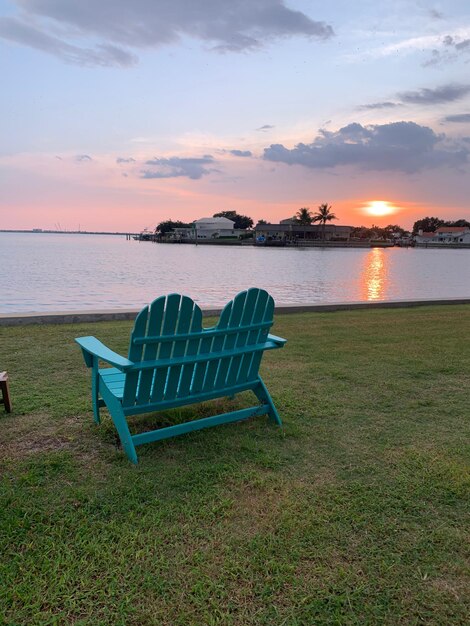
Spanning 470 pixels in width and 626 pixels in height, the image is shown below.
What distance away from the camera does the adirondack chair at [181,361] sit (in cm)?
302

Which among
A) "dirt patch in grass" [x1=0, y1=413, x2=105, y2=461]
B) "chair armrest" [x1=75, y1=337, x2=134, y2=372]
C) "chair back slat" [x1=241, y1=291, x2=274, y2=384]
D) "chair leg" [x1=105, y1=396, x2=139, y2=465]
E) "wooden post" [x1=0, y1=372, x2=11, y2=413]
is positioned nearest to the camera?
"chair armrest" [x1=75, y1=337, x2=134, y2=372]

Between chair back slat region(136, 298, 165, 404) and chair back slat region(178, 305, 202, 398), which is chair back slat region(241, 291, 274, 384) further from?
chair back slat region(136, 298, 165, 404)

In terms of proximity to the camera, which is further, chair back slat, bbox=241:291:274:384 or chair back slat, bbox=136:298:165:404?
chair back slat, bbox=241:291:274:384

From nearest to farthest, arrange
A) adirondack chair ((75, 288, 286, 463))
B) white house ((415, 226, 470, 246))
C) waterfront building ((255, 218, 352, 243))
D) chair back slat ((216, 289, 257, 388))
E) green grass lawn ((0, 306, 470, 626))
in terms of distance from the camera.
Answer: green grass lawn ((0, 306, 470, 626)), adirondack chair ((75, 288, 286, 463)), chair back slat ((216, 289, 257, 388)), waterfront building ((255, 218, 352, 243)), white house ((415, 226, 470, 246))

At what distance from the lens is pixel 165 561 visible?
2.21 m

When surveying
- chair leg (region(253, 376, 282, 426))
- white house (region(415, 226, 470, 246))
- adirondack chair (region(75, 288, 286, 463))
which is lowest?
white house (region(415, 226, 470, 246))

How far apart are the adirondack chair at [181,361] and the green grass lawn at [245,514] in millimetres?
222

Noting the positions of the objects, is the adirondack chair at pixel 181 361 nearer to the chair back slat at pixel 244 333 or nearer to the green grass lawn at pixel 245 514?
the chair back slat at pixel 244 333

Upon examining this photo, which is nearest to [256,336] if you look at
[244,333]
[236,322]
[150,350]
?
[244,333]

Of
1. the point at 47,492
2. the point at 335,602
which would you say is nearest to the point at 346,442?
the point at 335,602

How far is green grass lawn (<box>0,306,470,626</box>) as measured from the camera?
200cm

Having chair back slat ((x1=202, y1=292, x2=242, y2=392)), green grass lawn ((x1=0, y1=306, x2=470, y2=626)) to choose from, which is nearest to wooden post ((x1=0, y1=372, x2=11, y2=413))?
green grass lawn ((x1=0, y1=306, x2=470, y2=626))

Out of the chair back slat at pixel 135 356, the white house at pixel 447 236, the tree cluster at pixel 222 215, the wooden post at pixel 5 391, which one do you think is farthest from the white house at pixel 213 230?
the chair back slat at pixel 135 356

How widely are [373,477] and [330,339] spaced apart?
174 inches
